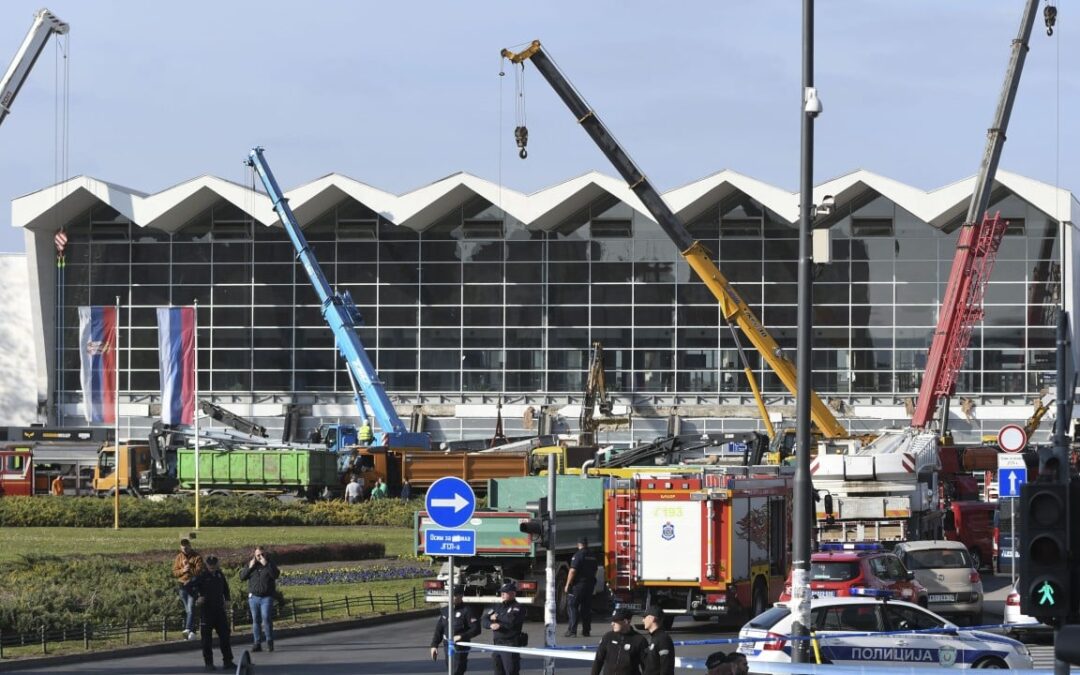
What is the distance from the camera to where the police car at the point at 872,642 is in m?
17.9

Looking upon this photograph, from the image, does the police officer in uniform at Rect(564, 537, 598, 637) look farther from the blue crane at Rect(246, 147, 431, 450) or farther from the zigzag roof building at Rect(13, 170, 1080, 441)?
the zigzag roof building at Rect(13, 170, 1080, 441)

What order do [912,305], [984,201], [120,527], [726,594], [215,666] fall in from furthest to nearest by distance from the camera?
1. [912,305]
2. [984,201]
3. [120,527]
4. [726,594]
5. [215,666]

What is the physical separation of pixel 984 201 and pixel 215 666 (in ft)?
130

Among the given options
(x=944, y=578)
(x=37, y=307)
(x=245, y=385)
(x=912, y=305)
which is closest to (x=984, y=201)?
(x=912, y=305)

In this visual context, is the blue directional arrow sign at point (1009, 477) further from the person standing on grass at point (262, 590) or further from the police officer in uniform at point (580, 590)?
the person standing on grass at point (262, 590)

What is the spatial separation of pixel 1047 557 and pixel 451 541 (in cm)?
954

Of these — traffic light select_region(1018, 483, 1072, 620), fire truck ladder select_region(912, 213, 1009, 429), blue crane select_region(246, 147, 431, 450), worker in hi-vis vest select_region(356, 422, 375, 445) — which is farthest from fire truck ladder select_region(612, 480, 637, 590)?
blue crane select_region(246, 147, 431, 450)

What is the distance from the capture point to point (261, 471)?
60.2 meters

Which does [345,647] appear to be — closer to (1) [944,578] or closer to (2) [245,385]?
(1) [944,578]

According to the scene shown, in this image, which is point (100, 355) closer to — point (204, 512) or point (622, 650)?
point (204, 512)

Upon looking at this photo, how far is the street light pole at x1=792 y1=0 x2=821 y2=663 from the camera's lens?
1705cm

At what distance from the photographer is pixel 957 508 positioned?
128ft

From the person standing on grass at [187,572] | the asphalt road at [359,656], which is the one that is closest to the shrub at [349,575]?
the asphalt road at [359,656]

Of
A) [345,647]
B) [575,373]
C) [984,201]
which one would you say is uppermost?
[984,201]
